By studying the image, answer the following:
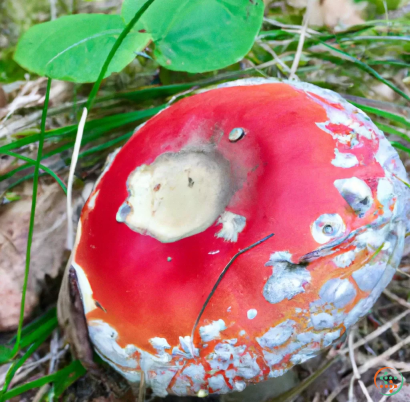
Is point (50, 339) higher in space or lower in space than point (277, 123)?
lower

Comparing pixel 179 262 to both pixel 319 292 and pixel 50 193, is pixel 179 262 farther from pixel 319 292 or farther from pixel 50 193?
pixel 50 193

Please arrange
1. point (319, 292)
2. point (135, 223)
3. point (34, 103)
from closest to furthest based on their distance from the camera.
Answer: point (319, 292) → point (135, 223) → point (34, 103)

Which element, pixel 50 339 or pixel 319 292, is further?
pixel 50 339

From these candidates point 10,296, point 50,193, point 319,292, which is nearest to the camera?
point 319,292

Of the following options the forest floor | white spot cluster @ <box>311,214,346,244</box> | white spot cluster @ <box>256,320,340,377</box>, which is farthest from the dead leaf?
white spot cluster @ <box>311,214,346,244</box>

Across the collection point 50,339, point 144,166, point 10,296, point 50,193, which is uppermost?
point 144,166

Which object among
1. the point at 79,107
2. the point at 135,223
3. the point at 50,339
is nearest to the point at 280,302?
the point at 135,223

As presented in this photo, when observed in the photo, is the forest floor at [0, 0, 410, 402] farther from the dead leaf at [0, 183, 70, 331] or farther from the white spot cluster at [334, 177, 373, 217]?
the white spot cluster at [334, 177, 373, 217]

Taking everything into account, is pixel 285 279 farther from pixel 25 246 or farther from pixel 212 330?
pixel 25 246
